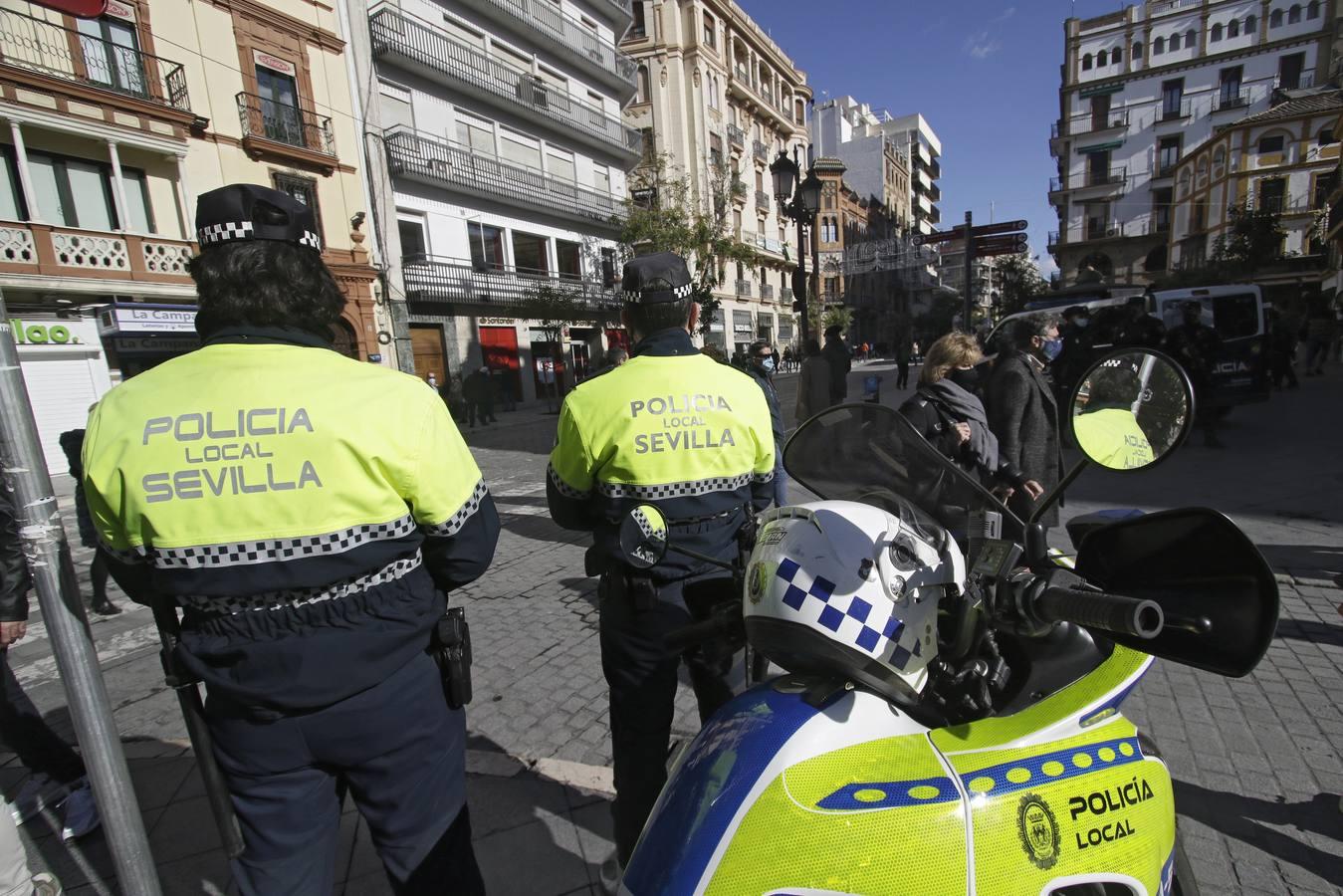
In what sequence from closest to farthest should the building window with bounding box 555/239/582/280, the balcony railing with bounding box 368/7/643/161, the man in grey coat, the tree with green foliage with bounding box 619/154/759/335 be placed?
1. the man in grey coat
2. the balcony railing with bounding box 368/7/643/161
3. the tree with green foliage with bounding box 619/154/759/335
4. the building window with bounding box 555/239/582/280

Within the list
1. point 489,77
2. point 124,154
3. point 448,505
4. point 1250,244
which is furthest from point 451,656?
point 1250,244

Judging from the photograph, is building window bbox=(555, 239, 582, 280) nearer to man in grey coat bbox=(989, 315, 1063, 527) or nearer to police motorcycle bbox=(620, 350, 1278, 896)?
man in grey coat bbox=(989, 315, 1063, 527)

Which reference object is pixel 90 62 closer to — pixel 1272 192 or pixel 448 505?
pixel 448 505

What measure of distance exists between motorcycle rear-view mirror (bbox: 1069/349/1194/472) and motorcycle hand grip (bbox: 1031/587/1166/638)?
339 millimetres

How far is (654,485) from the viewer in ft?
6.23

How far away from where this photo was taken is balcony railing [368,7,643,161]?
19.2m

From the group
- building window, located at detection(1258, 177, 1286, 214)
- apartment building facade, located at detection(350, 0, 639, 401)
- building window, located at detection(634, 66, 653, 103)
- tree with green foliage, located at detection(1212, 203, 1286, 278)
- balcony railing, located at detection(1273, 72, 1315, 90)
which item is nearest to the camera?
apartment building facade, located at detection(350, 0, 639, 401)

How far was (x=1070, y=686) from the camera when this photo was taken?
124 cm

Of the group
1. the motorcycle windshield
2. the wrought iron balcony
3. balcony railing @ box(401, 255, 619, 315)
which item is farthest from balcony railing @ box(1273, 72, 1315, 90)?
the motorcycle windshield

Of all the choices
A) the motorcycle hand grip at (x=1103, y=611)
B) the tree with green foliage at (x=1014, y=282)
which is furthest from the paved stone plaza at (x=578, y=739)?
the tree with green foliage at (x=1014, y=282)

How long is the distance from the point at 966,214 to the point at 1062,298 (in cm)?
396

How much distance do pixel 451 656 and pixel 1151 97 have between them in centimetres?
6183

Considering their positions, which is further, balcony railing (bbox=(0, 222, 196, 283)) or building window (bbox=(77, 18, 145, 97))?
building window (bbox=(77, 18, 145, 97))

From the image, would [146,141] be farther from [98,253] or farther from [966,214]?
[966,214]
